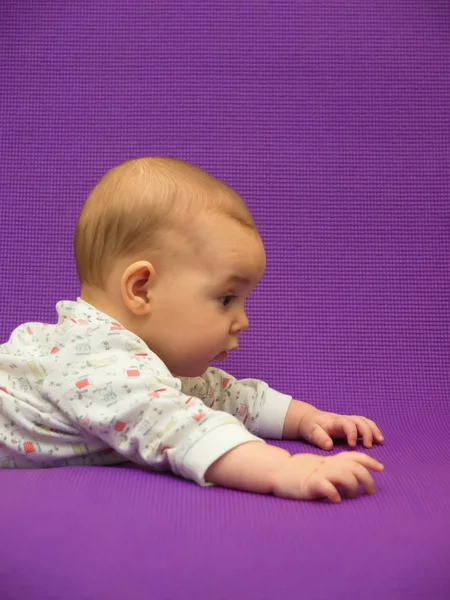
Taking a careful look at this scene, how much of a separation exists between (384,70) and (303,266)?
47 centimetres

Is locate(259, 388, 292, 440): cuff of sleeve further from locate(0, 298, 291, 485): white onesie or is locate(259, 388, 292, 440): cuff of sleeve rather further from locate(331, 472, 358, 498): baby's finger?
locate(331, 472, 358, 498): baby's finger

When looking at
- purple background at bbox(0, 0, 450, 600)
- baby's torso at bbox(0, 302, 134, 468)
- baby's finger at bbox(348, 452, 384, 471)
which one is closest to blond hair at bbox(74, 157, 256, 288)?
baby's torso at bbox(0, 302, 134, 468)

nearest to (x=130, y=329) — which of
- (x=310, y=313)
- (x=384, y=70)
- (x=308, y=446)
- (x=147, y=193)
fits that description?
(x=147, y=193)

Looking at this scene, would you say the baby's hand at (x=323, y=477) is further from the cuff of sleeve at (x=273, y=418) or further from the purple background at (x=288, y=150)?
the purple background at (x=288, y=150)

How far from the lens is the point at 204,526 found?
0.83m

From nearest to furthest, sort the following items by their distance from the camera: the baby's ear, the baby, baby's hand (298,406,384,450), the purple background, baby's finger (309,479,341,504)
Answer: baby's finger (309,479,341,504) < the baby < the baby's ear < baby's hand (298,406,384,450) < the purple background

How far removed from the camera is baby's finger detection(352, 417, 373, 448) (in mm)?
1229

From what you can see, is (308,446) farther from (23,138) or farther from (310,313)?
(23,138)

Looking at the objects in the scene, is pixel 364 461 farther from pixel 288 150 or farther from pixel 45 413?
pixel 288 150

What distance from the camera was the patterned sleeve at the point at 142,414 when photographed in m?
0.96

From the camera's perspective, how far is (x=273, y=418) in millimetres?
1299

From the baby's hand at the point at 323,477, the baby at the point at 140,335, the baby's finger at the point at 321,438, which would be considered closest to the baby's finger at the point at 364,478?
the baby's hand at the point at 323,477

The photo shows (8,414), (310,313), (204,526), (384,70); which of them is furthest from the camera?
(384,70)

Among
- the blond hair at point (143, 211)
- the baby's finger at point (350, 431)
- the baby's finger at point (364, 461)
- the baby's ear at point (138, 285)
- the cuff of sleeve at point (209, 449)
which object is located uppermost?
the blond hair at point (143, 211)
